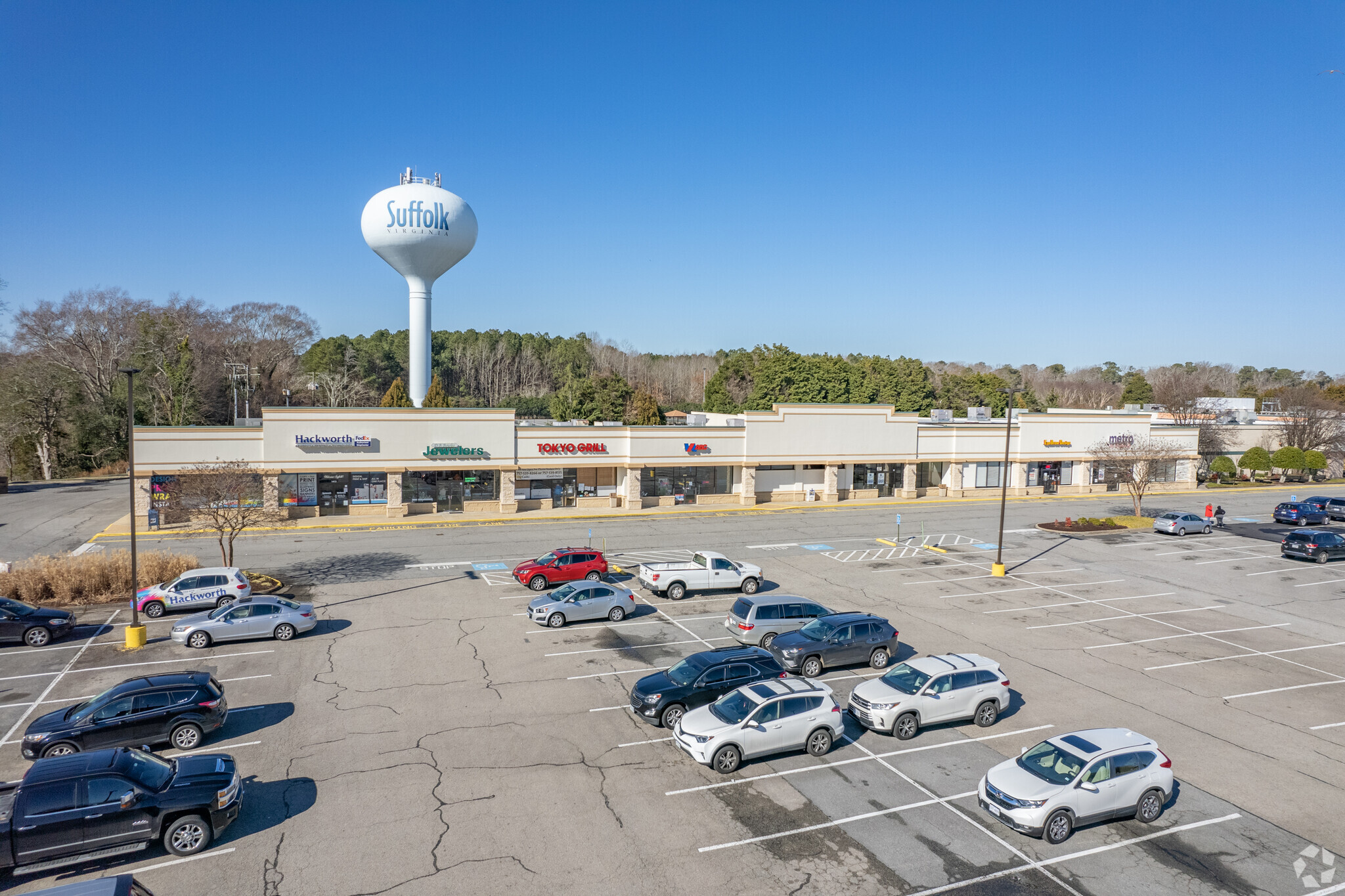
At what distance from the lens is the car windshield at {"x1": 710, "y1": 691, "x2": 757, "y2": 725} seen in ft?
50.0

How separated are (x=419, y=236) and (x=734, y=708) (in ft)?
160

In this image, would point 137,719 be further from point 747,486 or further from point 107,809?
point 747,486

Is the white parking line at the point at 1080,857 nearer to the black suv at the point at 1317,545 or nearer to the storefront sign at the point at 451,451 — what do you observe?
the black suv at the point at 1317,545

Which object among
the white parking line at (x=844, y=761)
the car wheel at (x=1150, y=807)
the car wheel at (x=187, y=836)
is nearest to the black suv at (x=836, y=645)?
the white parking line at (x=844, y=761)

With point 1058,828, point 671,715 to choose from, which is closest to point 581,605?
point 671,715

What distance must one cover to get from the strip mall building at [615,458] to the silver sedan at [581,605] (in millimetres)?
17160

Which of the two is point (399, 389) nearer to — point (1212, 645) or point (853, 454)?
point (853, 454)

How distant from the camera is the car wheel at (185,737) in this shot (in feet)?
50.7

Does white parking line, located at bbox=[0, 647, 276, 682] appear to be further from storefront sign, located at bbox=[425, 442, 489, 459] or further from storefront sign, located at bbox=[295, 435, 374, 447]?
storefront sign, located at bbox=[425, 442, 489, 459]

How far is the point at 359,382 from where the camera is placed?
9769cm

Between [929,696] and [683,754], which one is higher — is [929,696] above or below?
above

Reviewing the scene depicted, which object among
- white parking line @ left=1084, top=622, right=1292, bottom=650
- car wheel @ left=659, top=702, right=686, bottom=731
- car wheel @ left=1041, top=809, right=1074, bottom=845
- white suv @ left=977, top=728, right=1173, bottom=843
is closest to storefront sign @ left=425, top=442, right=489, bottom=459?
car wheel @ left=659, top=702, right=686, bottom=731

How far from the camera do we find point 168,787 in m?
12.1

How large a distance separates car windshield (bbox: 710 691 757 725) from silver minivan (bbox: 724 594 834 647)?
6.00m
